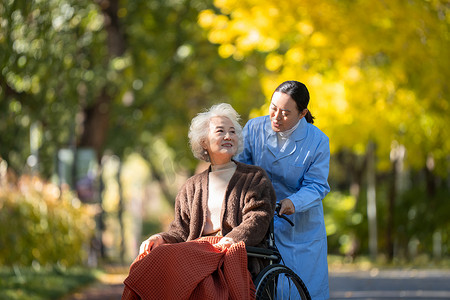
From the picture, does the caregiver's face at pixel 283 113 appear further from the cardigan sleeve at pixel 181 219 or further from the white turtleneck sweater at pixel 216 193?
the cardigan sleeve at pixel 181 219

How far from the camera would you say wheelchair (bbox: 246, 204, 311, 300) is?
4.63 metres

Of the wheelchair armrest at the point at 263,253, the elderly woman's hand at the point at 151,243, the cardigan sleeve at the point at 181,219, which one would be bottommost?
the wheelchair armrest at the point at 263,253

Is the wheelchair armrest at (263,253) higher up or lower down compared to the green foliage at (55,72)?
lower down

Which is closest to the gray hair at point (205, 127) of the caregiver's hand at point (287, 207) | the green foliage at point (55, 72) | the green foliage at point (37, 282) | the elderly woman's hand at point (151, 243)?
the caregiver's hand at point (287, 207)

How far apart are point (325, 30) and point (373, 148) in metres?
8.13

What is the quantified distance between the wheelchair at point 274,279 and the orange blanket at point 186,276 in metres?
0.09

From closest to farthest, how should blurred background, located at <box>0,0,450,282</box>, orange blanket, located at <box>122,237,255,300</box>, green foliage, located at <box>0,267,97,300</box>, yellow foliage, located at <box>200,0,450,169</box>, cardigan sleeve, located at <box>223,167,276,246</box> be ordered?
1. orange blanket, located at <box>122,237,255,300</box>
2. cardigan sleeve, located at <box>223,167,276,246</box>
3. green foliage, located at <box>0,267,97,300</box>
4. yellow foliage, located at <box>200,0,450,169</box>
5. blurred background, located at <box>0,0,450,282</box>

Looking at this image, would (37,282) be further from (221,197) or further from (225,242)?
(225,242)

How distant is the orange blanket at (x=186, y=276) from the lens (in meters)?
4.41

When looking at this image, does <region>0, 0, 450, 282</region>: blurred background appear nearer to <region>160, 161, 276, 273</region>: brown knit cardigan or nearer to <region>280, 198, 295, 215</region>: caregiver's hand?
<region>160, 161, 276, 273</region>: brown knit cardigan

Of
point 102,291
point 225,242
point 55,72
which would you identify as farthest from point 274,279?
point 55,72

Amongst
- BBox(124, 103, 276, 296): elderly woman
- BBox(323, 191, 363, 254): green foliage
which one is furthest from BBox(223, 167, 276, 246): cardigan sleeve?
BBox(323, 191, 363, 254): green foliage

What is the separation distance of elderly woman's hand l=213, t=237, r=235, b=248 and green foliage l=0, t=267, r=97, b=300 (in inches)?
192

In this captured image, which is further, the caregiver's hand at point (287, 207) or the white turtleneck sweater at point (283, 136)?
the white turtleneck sweater at point (283, 136)
